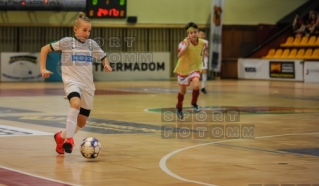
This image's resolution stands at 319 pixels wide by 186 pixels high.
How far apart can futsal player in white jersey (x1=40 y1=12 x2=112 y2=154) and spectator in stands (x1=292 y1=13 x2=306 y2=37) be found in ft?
101

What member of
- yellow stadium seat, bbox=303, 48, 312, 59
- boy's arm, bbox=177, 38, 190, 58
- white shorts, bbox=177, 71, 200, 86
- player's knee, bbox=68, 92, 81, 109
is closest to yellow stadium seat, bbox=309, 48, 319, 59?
yellow stadium seat, bbox=303, 48, 312, 59

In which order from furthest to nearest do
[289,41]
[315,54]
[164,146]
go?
[289,41] < [315,54] < [164,146]

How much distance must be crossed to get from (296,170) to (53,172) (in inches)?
121

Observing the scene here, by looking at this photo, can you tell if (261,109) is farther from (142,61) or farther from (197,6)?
(197,6)

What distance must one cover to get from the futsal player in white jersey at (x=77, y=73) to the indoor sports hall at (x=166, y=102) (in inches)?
16.6

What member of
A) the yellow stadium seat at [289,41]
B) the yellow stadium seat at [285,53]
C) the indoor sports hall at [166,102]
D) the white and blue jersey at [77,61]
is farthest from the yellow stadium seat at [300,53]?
the white and blue jersey at [77,61]

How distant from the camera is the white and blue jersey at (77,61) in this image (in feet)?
35.9

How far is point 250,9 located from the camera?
43281 mm

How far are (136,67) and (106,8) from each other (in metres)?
3.50

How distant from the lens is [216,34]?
41344mm

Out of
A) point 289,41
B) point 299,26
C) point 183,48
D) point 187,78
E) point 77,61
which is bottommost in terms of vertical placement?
point 187,78

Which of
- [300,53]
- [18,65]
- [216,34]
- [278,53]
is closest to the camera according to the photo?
[18,65]

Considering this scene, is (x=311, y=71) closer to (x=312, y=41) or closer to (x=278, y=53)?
(x=312, y=41)

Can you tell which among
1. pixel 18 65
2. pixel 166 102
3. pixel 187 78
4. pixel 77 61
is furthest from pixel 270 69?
pixel 77 61
